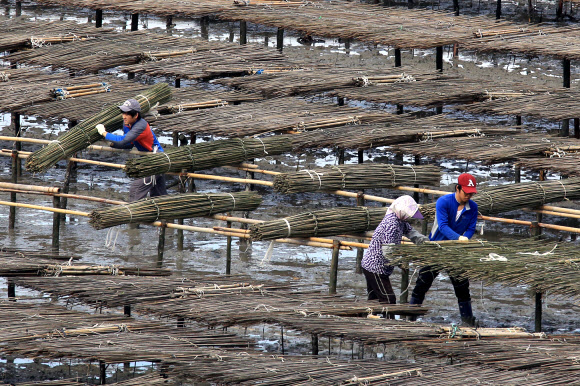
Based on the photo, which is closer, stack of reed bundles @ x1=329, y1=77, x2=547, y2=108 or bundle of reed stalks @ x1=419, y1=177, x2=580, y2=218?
bundle of reed stalks @ x1=419, y1=177, x2=580, y2=218

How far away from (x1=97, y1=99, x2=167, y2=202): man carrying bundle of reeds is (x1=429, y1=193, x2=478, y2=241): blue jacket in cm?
381

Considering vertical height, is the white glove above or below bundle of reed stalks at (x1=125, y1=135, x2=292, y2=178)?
above

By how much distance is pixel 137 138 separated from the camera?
41.7 feet

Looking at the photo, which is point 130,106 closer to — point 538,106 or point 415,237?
point 415,237

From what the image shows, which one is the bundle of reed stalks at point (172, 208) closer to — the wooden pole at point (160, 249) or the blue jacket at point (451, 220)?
the wooden pole at point (160, 249)

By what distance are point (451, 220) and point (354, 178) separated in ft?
7.07

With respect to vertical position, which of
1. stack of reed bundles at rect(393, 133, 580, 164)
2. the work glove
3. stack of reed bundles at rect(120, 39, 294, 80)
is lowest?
the work glove

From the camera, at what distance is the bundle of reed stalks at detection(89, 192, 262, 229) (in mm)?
11273

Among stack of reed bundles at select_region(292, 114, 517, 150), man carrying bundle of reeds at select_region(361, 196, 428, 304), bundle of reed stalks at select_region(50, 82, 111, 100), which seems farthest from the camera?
bundle of reed stalks at select_region(50, 82, 111, 100)

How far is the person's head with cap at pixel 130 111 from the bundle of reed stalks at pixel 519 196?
13.5ft

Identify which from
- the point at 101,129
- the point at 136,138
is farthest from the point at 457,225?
the point at 101,129

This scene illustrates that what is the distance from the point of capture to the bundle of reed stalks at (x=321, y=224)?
10680 mm

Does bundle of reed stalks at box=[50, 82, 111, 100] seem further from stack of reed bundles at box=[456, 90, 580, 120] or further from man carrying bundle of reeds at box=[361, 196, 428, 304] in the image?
man carrying bundle of reeds at box=[361, 196, 428, 304]

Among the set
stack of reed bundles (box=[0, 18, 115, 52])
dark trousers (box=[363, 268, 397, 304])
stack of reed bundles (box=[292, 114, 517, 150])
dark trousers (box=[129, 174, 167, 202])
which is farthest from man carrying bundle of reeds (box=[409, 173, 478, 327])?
stack of reed bundles (box=[0, 18, 115, 52])
